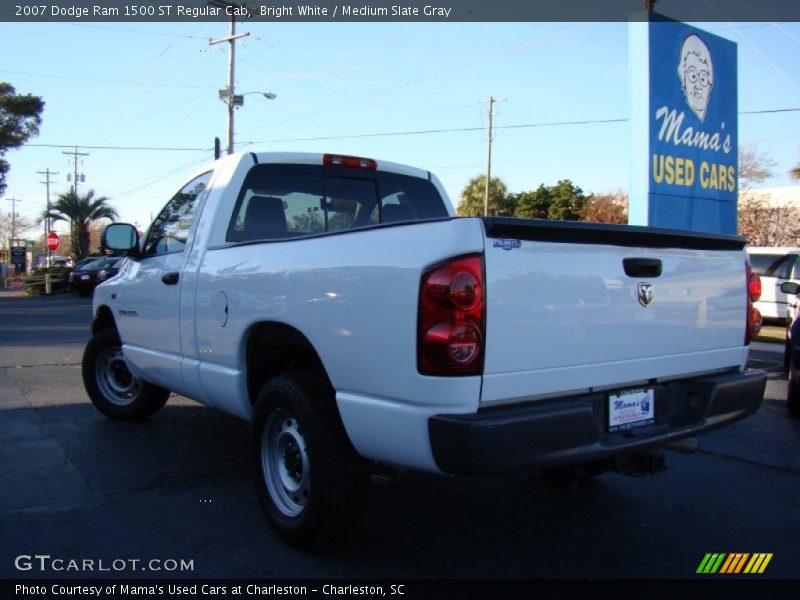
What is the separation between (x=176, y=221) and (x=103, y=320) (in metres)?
1.73

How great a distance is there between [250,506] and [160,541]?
63cm

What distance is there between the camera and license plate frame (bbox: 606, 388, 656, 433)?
3.08 metres

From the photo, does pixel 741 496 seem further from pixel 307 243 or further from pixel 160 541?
pixel 160 541

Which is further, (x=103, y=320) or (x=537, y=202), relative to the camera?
(x=537, y=202)

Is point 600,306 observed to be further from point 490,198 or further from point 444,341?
point 490,198

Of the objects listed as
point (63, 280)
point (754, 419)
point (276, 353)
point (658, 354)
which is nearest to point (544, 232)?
point (658, 354)

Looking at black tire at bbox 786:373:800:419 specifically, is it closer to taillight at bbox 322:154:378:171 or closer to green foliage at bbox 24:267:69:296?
taillight at bbox 322:154:378:171

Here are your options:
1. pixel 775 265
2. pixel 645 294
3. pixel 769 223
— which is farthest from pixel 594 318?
pixel 769 223

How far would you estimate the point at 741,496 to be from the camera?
4.33 m

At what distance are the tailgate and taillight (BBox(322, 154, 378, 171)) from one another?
231 centimetres

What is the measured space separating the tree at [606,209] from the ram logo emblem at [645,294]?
124 feet

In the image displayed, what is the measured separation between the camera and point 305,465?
3.34 meters

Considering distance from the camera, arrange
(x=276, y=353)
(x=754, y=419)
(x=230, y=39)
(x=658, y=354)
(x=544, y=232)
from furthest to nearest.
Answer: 1. (x=230, y=39)
2. (x=754, y=419)
3. (x=276, y=353)
4. (x=658, y=354)
5. (x=544, y=232)

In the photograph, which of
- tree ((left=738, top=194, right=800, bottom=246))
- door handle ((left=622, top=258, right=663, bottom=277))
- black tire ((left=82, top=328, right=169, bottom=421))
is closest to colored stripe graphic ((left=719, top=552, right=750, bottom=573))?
door handle ((left=622, top=258, right=663, bottom=277))
